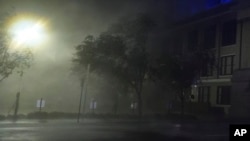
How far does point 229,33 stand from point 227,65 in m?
2.99

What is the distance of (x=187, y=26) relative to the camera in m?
38.5

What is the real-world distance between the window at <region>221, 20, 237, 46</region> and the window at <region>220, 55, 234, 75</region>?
4.51 feet

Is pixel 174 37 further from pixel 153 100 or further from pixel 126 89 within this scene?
Result: pixel 126 89

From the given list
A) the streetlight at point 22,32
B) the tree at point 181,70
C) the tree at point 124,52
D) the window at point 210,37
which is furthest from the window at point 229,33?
the streetlight at point 22,32

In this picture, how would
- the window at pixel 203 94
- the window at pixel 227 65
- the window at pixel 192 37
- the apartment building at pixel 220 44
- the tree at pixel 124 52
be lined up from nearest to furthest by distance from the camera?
the tree at pixel 124 52 < the apartment building at pixel 220 44 < the window at pixel 227 65 < the window at pixel 203 94 < the window at pixel 192 37

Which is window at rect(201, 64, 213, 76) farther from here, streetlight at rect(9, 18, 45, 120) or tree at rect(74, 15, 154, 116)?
Result: streetlight at rect(9, 18, 45, 120)

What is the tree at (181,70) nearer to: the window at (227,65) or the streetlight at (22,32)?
the window at (227,65)

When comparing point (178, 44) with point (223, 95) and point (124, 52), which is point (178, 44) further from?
point (124, 52)

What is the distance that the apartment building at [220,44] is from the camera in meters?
34.3

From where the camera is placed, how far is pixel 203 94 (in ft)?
128

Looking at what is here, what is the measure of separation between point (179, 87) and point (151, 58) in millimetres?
3102

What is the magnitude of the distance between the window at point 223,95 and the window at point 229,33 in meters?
4.09

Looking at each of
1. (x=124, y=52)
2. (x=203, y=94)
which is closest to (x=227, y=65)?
(x=203, y=94)

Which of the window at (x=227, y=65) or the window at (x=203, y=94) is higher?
the window at (x=227, y=65)
